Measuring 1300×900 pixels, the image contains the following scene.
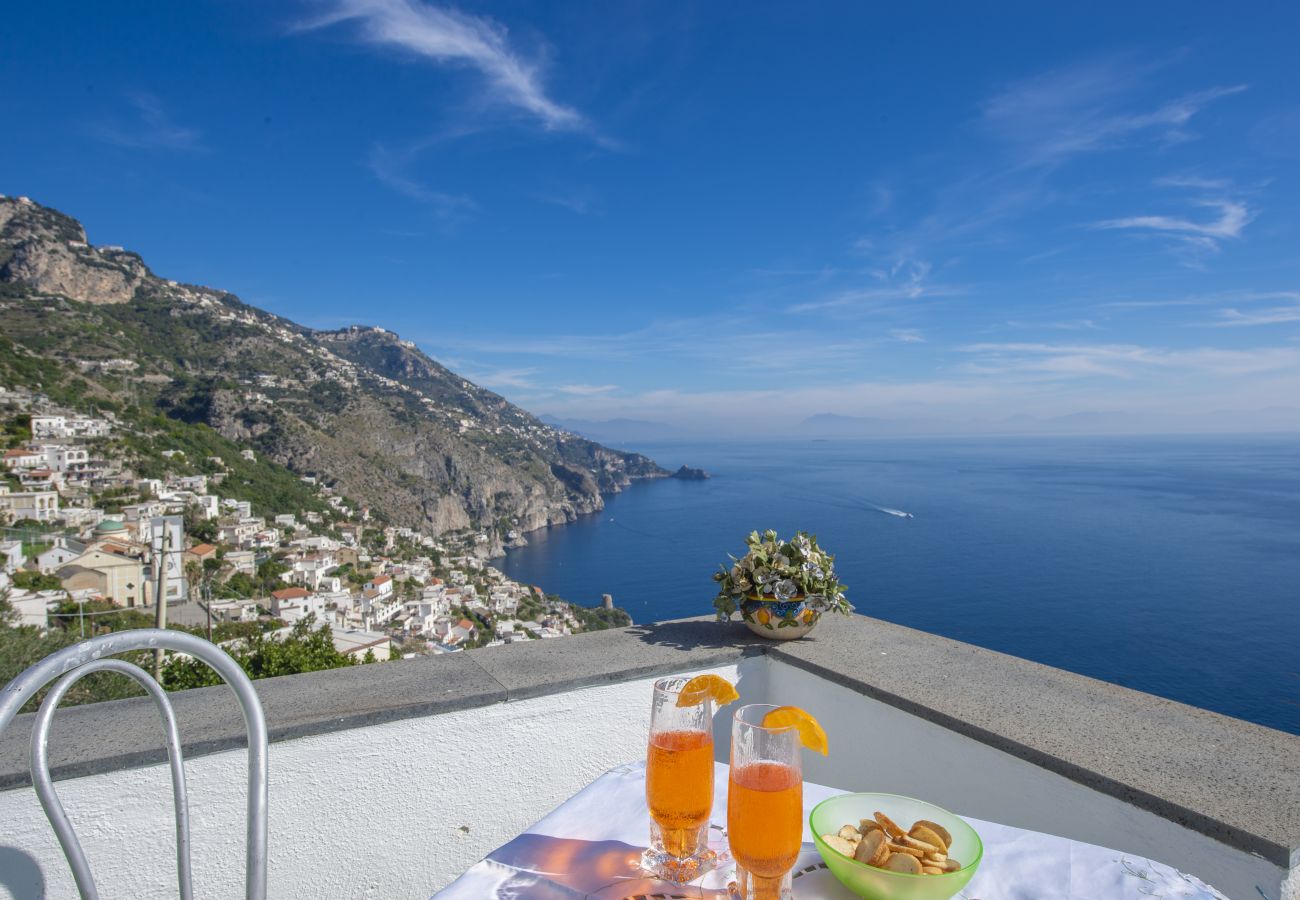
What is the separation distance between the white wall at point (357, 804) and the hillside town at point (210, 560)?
464 inches

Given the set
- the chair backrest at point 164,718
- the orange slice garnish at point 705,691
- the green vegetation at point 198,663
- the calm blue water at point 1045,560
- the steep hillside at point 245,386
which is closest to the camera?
the chair backrest at point 164,718

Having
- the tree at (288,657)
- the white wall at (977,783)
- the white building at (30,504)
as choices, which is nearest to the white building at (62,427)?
the white building at (30,504)

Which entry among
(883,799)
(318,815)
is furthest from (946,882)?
(318,815)

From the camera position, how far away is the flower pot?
1972 millimetres

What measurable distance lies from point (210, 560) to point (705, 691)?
71.9 feet

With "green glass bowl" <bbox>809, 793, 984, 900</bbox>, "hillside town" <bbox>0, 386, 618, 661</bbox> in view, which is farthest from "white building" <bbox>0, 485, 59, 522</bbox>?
"green glass bowl" <bbox>809, 793, 984, 900</bbox>

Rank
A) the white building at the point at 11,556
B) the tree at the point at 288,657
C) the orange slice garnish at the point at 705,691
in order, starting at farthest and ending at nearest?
1. the white building at the point at 11,556
2. the tree at the point at 288,657
3. the orange slice garnish at the point at 705,691

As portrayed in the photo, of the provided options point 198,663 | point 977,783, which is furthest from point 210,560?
point 977,783

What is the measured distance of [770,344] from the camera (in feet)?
118

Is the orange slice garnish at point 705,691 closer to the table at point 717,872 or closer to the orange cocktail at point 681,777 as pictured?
the orange cocktail at point 681,777

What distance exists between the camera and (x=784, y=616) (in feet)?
6.48

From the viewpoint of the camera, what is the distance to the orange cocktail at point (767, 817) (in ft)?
2.08

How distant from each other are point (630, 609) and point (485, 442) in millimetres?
27656

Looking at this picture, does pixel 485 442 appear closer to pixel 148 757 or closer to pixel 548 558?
pixel 548 558
